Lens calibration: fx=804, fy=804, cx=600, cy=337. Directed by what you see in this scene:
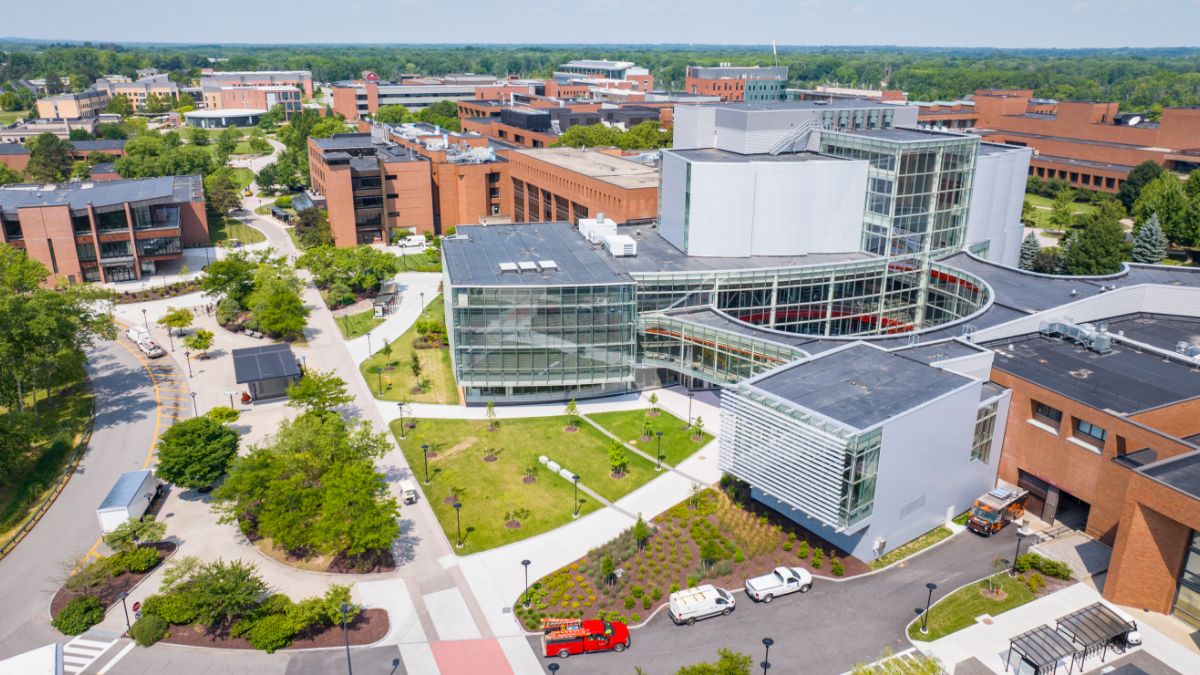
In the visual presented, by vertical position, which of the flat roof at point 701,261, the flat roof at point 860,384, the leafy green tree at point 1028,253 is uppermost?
the flat roof at point 701,261

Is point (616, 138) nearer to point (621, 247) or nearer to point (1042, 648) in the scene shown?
point (621, 247)

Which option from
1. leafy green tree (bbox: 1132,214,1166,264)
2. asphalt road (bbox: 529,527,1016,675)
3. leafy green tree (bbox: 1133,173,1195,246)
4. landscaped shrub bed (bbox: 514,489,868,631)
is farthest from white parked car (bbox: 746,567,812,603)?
Result: leafy green tree (bbox: 1133,173,1195,246)

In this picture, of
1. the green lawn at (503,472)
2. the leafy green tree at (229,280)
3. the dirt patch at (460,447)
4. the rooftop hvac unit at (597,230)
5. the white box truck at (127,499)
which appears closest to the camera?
the white box truck at (127,499)

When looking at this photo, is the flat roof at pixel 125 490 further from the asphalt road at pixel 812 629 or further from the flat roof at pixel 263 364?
the asphalt road at pixel 812 629

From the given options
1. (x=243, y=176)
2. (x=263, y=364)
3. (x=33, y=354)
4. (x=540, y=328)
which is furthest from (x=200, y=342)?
(x=243, y=176)

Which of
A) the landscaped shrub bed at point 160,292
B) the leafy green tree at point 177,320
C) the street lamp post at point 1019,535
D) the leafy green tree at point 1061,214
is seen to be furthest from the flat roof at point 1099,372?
the landscaped shrub bed at point 160,292

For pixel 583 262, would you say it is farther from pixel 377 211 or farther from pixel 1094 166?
pixel 1094 166
